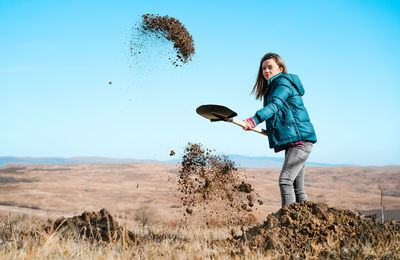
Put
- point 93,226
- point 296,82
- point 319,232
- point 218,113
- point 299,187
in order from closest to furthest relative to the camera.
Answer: point 319,232, point 218,113, point 296,82, point 299,187, point 93,226

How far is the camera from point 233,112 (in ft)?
10.3

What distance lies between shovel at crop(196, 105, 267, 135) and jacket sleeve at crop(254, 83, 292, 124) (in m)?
0.17

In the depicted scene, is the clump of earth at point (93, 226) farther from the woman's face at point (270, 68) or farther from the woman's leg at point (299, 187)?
the woman's face at point (270, 68)

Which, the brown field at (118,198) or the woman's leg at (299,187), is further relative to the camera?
the brown field at (118,198)

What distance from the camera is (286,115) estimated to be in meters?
3.36

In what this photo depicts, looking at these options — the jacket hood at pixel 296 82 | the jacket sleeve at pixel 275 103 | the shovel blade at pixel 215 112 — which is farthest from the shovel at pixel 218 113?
the jacket hood at pixel 296 82

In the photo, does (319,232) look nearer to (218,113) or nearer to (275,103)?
(275,103)

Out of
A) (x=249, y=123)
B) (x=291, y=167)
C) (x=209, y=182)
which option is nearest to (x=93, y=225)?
(x=209, y=182)

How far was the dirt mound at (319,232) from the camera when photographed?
289cm

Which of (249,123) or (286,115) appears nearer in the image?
(249,123)

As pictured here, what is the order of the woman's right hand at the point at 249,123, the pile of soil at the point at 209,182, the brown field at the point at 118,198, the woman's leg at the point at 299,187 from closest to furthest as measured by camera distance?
the woman's right hand at the point at 249,123, the woman's leg at the point at 299,187, the pile of soil at the point at 209,182, the brown field at the point at 118,198

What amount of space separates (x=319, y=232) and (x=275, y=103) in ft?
4.30

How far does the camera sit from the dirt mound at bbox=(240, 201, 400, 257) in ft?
9.50

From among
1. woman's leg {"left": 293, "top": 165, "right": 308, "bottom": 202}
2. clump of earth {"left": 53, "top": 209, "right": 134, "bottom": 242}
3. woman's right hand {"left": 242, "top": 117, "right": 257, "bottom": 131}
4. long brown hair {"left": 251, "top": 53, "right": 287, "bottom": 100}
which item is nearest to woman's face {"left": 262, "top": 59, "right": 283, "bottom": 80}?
long brown hair {"left": 251, "top": 53, "right": 287, "bottom": 100}
